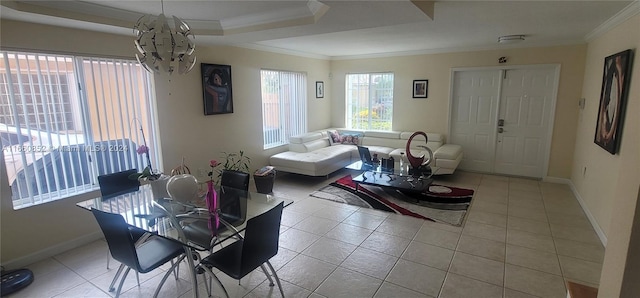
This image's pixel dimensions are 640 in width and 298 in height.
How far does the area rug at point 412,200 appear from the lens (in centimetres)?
402

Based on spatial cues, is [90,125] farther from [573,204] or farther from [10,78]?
[573,204]

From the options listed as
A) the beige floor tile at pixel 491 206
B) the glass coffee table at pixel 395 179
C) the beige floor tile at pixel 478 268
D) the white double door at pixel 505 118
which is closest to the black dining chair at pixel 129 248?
the beige floor tile at pixel 478 268

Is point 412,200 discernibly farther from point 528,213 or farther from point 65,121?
point 65,121

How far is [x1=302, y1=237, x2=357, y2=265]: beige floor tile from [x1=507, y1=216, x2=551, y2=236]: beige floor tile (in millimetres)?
1944

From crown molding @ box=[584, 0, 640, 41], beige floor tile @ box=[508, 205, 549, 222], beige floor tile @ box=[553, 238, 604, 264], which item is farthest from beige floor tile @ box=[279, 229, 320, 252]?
crown molding @ box=[584, 0, 640, 41]

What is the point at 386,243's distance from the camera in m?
3.28

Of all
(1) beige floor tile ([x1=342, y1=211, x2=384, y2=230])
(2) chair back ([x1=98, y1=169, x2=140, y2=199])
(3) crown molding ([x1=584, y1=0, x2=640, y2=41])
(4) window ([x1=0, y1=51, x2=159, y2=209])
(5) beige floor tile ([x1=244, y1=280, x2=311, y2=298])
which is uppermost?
(3) crown molding ([x1=584, y1=0, x2=640, y2=41])

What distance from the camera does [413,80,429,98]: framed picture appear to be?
6.20 m

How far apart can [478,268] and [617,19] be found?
307 cm

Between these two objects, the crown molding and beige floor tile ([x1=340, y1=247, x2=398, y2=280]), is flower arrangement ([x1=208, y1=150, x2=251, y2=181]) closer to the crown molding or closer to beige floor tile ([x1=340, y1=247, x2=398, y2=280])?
beige floor tile ([x1=340, y1=247, x2=398, y2=280])

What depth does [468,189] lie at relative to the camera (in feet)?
16.4

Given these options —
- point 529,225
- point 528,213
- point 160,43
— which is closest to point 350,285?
point 160,43

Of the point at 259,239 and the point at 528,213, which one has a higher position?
the point at 259,239

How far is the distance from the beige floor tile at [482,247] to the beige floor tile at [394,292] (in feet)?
3.05
